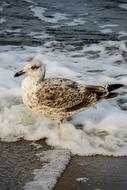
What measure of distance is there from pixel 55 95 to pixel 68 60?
3.38 meters

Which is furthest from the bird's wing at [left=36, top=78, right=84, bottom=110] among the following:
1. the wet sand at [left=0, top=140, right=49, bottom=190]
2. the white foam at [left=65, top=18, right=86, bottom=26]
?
the white foam at [left=65, top=18, right=86, bottom=26]

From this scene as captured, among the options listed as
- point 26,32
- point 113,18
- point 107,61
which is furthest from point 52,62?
point 113,18

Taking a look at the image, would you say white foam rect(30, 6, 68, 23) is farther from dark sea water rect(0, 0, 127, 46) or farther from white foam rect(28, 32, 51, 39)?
white foam rect(28, 32, 51, 39)

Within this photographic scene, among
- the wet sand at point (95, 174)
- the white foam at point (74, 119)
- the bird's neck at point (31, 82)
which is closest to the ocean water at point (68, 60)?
the white foam at point (74, 119)

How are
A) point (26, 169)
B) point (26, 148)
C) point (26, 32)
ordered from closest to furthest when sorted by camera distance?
point (26, 169) < point (26, 148) < point (26, 32)

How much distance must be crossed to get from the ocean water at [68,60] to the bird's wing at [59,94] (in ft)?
1.09

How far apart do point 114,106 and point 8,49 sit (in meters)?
3.60

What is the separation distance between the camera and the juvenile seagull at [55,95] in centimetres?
547

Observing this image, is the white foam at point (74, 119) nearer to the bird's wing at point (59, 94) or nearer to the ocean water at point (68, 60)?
the ocean water at point (68, 60)

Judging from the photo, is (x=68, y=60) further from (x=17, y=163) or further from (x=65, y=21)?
(x=17, y=163)

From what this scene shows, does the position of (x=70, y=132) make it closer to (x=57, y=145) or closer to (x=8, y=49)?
(x=57, y=145)

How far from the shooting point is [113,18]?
12805mm

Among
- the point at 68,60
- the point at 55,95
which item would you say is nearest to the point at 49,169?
the point at 55,95

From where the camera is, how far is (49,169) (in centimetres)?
477
